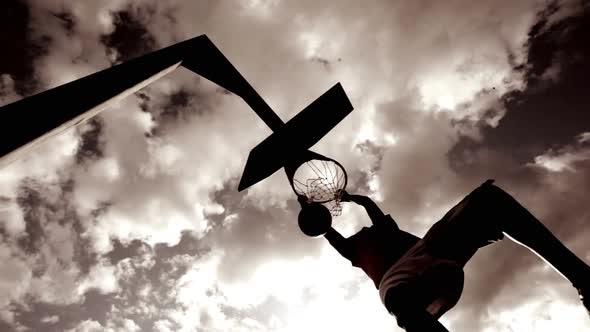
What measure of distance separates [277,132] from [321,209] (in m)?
1.20

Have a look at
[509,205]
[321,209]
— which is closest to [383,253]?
[321,209]

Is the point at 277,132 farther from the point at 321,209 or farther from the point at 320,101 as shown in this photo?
the point at 321,209

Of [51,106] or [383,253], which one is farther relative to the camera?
[383,253]

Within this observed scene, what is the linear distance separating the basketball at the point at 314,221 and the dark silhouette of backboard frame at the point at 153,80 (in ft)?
2.74

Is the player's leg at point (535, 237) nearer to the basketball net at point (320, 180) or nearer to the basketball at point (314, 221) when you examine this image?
the basketball at point (314, 221)

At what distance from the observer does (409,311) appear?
185 cm

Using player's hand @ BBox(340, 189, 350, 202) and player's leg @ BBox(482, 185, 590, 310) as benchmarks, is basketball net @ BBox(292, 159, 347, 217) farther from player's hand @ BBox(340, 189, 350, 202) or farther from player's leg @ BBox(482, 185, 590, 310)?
player's leg @ BBox(482, 185, 590, 310)

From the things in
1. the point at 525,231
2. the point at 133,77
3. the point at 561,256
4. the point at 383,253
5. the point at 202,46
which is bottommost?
the point at 561,256

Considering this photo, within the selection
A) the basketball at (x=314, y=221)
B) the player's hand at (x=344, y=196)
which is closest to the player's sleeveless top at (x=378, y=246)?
the basketball at (x=314, y=221)

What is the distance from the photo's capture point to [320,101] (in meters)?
4.14

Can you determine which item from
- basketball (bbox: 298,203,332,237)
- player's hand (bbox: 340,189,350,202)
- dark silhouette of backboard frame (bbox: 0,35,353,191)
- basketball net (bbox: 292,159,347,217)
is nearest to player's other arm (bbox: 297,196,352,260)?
basketball (bbox: 298,203,332,237)

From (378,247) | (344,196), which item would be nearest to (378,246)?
(378,247)

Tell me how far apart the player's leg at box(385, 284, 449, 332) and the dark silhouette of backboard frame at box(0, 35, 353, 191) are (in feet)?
6.72

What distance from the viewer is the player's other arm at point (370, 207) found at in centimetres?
350
